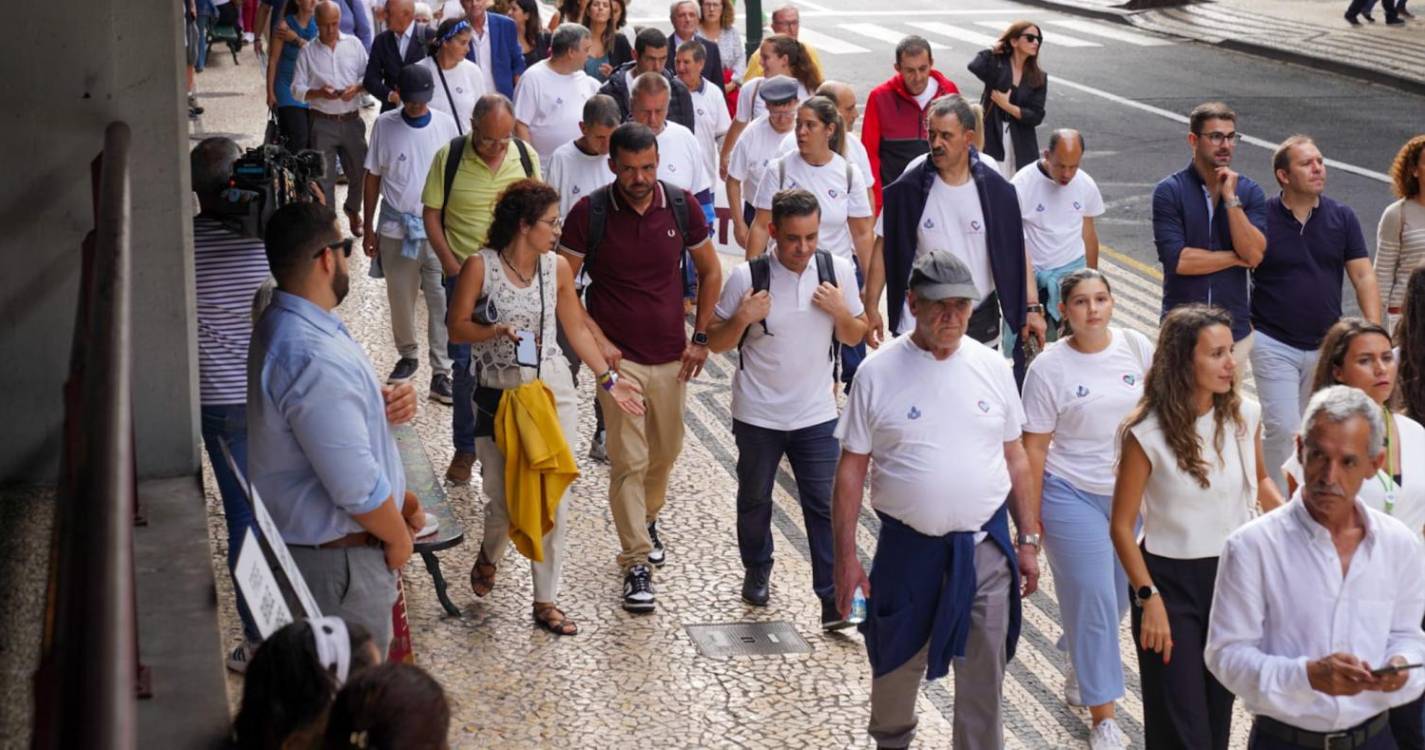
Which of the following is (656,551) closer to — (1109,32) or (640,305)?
(640,305)

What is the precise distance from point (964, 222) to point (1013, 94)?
546 centimetres

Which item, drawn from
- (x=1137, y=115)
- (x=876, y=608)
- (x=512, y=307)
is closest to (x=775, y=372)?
(x=512, y=307)

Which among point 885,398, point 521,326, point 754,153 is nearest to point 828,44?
point 754,153

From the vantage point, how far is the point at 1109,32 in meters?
32.2

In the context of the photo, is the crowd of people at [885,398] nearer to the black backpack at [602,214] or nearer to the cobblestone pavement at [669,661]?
the black backpack at [602,214]

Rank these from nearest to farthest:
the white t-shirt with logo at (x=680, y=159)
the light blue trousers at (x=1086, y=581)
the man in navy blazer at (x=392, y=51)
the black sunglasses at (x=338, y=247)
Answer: the black sunglasses at (x=338, y=247) → the light blue trousers at (x=1086, y=581) → the white t-shirt with logo at (x=680, y=159) → the man in navy blazer at (x=392, y=51)

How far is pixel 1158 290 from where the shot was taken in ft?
48.3

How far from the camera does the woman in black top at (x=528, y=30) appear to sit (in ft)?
56.0

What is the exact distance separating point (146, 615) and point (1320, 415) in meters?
3.48

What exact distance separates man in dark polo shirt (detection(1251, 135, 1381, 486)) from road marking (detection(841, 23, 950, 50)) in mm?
20434

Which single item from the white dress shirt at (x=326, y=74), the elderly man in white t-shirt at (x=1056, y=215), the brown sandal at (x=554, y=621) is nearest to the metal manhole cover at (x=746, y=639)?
the brown sandal at (x=554, y=621)

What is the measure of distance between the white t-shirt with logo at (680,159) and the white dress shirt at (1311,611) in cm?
590

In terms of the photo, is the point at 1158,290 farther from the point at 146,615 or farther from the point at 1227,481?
the point at 146,615

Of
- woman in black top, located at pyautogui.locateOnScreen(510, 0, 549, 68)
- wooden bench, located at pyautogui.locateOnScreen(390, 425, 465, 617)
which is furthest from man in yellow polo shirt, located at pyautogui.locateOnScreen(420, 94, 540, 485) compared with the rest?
woman in black top, located at pyautogui.locateOnScreen(510, 0, 549, 68)
